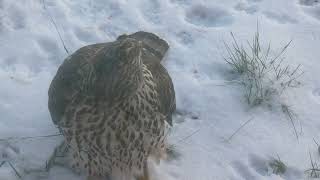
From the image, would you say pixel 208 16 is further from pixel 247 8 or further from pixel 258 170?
pixel 258 170

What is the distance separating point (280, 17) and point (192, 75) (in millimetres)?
990

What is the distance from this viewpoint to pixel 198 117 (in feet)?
16.6

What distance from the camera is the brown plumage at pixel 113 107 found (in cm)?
372

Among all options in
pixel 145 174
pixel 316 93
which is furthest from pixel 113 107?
pixel 316 93

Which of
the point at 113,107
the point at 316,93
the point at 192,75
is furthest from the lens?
the point at 192,75

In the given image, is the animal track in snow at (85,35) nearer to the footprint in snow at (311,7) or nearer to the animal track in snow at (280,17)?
the animal track in snow at (280,17)

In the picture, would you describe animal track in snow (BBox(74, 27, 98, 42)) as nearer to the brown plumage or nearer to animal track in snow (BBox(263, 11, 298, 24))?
the brown plumage

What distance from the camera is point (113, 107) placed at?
151 inches

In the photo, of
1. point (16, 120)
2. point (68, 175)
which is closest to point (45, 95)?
point (16, 120)

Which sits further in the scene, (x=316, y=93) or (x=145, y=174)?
(x=316, y=93)

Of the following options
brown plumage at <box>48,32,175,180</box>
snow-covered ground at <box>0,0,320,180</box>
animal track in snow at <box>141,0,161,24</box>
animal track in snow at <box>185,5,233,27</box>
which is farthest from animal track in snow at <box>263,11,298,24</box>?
brown plumage at <box>48,32,175,180</box>

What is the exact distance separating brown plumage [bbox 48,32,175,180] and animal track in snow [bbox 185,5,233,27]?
129cm

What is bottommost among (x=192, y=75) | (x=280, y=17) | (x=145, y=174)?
(x=145, y=174)

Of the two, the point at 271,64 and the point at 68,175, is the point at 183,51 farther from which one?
the point at 68,175
